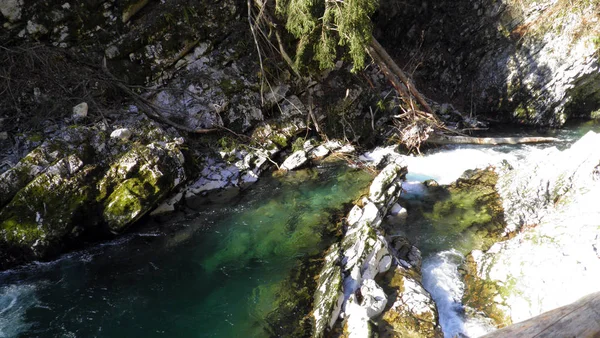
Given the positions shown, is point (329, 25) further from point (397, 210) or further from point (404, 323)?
point (404, 323)

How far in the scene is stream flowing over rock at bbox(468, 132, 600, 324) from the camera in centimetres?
540

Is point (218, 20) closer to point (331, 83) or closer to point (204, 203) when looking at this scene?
point (331, 83)

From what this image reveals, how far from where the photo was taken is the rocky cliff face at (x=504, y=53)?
12359mm

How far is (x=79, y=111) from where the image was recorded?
1035 cm

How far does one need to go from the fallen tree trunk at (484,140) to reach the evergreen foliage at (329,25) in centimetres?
414

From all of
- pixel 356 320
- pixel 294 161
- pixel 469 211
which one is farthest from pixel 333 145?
pixel 356 320

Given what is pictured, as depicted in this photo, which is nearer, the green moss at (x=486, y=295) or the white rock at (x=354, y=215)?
the green moss at (x=486, y=295)

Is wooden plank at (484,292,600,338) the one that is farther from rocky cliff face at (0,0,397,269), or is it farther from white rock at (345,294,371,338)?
rocky cliff face at (0,0,397,269)

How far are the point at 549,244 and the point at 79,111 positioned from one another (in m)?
11.7

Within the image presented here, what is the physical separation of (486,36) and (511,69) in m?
1.80

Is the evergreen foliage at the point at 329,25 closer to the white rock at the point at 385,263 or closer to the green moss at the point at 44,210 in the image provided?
the white rock at the point at 385,263

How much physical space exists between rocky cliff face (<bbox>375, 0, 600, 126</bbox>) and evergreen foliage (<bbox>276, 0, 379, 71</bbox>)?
4.47 m

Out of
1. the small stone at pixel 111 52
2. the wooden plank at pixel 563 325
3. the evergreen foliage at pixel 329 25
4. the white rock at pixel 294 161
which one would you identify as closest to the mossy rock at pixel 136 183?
the white rock at pixel 294 161

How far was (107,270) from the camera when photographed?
7691mm
